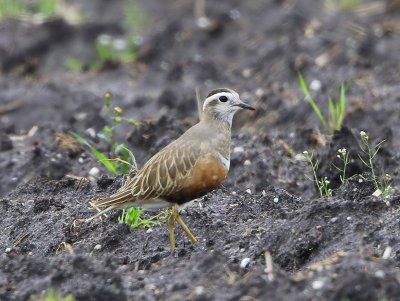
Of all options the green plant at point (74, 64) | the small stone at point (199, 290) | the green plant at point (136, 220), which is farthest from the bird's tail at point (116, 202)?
the green plant at point (74, 64)

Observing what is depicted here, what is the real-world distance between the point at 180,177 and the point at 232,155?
284cm

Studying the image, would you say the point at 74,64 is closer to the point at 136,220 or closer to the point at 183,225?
the point at 136,220

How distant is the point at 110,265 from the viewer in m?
6.95

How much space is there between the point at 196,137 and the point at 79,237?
48.8 inches

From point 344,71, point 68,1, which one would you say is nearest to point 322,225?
point 344,71

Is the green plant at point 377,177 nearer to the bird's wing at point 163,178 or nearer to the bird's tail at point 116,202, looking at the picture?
the bird's wing at point 163,178

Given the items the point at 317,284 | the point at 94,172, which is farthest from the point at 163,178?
the point at 94,172

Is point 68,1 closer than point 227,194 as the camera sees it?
No

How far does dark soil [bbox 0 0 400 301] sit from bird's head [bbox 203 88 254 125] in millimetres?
825

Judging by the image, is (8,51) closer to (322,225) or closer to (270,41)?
(270,41)

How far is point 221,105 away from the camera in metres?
8.09

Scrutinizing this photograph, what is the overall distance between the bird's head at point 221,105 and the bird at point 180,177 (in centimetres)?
17

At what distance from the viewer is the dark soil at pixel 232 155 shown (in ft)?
21.9

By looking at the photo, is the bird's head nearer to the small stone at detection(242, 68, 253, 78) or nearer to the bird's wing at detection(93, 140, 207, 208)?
the bird's wing at detection(93, 140, 207, 208)
